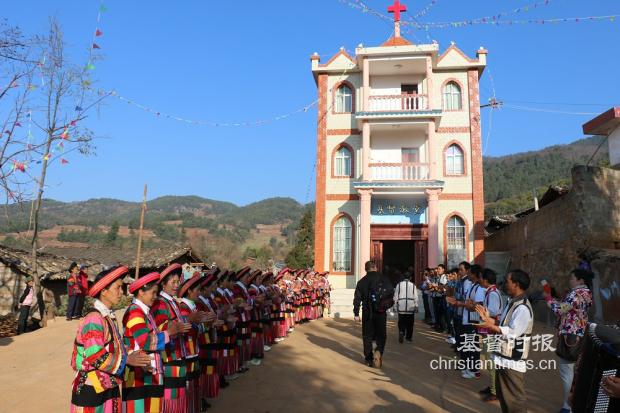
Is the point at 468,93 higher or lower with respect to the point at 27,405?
higher

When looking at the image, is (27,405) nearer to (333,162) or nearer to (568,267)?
(568,267)

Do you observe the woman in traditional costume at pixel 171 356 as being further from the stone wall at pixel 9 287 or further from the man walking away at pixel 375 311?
the stone wall at pixel 9 287

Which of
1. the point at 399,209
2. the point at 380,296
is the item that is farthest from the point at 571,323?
the point at 399,209

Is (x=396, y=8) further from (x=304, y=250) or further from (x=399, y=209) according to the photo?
(x=304, y=250)

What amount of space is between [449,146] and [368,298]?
1380 cm

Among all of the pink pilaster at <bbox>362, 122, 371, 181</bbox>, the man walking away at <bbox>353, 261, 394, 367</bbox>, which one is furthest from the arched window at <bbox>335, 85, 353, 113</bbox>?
the man walking away at <bbox>353, 261, 394, 367</bbox>

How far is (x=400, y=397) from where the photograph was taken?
6398 millimetres

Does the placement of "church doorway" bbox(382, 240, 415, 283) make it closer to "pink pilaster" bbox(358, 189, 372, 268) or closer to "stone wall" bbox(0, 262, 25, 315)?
"pink pilaster" bbox(358, 189, 372, 268)

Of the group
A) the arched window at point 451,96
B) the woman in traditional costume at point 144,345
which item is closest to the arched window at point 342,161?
the arched window at point 451,96

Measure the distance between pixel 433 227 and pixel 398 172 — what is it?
9.26ft

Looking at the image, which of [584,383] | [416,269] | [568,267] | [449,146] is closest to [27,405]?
[584,383]

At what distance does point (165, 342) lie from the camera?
4.15 metres

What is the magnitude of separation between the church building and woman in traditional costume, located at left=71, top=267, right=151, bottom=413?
15807 millimetres

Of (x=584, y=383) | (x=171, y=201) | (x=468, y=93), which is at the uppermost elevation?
(x=171, y=201)
